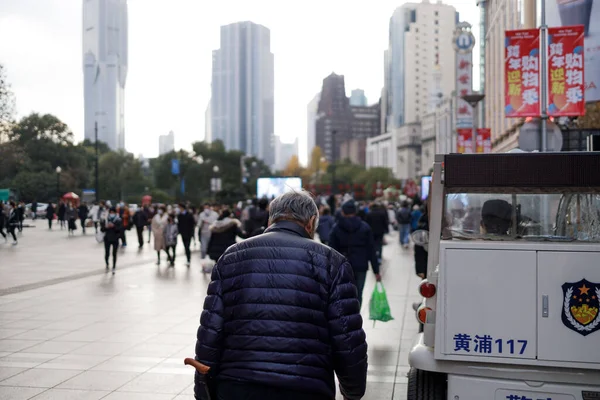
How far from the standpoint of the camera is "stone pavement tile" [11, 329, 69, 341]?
951cm

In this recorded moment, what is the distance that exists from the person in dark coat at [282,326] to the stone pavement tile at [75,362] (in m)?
4.72

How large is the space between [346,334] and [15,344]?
6.85 metres

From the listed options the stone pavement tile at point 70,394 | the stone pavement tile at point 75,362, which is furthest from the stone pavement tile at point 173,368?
the stone pavement tile at point 70,394

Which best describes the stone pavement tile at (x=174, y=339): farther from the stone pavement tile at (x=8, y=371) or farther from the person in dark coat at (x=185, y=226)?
the person in dark coat at (x=185, y=226)

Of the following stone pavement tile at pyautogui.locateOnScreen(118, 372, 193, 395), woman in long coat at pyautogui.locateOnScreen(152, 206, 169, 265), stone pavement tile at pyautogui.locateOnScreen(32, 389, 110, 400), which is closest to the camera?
stone pavement tile at pyautogui.locateOnScreen(32, 389, 110, 400)

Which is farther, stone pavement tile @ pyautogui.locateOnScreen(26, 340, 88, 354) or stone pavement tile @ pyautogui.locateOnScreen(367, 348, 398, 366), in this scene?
stone pavement tile @ pyautogui.locateOnScreen(26, 340, 88, 354)

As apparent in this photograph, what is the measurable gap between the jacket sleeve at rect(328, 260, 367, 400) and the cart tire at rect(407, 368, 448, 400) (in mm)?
1869

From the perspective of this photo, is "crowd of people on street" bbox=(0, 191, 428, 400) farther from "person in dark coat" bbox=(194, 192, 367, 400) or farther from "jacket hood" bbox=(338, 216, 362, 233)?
"jacket hood" bbox=(338, 216, 362, 233)

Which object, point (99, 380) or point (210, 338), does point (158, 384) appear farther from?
point (210, 338)

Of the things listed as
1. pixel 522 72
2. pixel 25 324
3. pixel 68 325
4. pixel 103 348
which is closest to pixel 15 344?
pixel 103 348

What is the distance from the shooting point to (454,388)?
4.98 m

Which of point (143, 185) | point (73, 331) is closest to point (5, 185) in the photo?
point (73, 331)

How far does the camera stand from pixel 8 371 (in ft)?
25.1

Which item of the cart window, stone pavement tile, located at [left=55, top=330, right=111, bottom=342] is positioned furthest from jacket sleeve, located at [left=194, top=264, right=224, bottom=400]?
stone pavement tile, located at [left=55, top=330, right=111, bottom=342]
